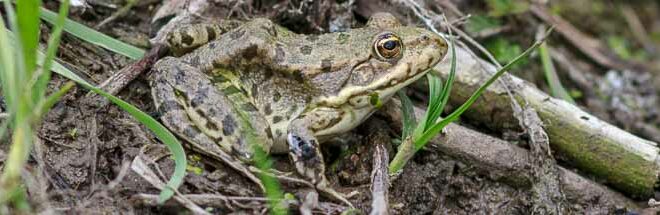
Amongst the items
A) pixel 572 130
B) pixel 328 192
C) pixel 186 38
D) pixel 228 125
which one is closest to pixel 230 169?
pixel 228 125

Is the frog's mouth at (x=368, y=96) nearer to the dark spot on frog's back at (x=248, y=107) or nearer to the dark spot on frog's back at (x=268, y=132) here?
the dark spot on frog's back at (x=268, y=132)

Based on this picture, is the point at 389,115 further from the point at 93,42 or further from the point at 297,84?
the point at 93,42

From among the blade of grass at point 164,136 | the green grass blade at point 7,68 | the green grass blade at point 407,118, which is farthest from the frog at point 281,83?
the green grass blade at point 7,68

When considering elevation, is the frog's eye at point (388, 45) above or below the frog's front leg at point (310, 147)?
above

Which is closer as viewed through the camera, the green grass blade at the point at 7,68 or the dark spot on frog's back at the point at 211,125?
the green grass blade at the point at 7,68

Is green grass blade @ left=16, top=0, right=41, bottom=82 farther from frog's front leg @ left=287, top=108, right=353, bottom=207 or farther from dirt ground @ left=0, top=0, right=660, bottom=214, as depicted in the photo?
frog's front leg @ left=287, top=108, right=353, bottom=207

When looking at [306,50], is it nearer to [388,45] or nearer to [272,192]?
[388,45]

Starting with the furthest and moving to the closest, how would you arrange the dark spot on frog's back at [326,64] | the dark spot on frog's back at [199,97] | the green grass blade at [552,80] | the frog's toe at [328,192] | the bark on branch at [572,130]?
the green grass blade at [552,80] → the bark on branch at [572,130] → the dark spot on frog's back at [326,64] → the dark spot on frog's back at [199,97] → the frog's toe at [328,192]
